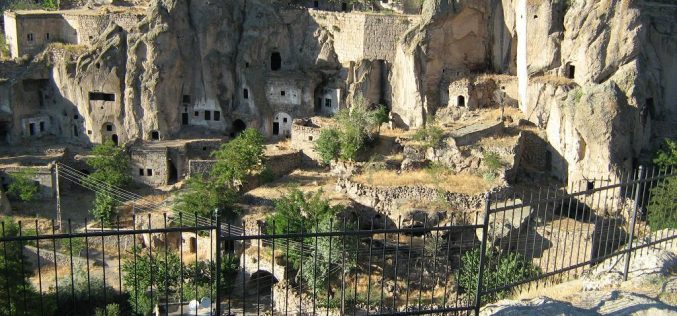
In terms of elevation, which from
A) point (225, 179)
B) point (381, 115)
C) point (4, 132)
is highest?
point (381, 115)

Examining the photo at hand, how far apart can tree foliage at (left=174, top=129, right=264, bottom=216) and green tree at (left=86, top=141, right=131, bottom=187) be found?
2.74 meters

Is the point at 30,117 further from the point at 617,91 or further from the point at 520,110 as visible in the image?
the point at 617,91

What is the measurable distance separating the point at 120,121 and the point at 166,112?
6.55 ft

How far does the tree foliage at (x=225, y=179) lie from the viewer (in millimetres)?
24469

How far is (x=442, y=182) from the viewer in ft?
83.6

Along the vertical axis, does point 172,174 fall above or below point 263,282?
above

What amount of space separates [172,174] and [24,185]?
214 inches

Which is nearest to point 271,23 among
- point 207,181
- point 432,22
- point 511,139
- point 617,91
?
point 432,22

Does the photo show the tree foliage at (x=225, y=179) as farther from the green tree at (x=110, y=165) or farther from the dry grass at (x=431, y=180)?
the dry grass at (x=431, y=180)

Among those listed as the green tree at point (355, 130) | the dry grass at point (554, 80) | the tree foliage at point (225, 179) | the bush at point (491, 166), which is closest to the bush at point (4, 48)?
the tree foliage at point (225, 179)

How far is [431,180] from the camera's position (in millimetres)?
25672

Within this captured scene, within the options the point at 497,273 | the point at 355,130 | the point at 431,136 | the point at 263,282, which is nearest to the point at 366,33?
the point at 355,130

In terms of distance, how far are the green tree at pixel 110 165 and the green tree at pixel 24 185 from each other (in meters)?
1.96

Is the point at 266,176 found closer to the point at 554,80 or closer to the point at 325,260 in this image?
the point at 325,260
